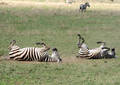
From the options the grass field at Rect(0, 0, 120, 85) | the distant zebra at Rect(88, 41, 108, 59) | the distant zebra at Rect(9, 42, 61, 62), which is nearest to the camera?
the grass field at Rect(0, 0, 120, 85)

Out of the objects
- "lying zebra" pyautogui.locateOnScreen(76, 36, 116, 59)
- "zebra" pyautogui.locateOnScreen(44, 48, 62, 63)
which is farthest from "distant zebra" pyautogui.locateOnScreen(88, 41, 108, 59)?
"zebra" pyautogui.locateOnScreen(44, 48, 62, 63)

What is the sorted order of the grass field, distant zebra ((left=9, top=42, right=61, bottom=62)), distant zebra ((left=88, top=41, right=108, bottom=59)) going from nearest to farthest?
the grass field, distant zebra ((left=9, top=42, right=61, bottom=62)), distant zebra ((left=88, top=41, right=108, bottom=59))

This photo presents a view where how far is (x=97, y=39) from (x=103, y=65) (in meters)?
5.28

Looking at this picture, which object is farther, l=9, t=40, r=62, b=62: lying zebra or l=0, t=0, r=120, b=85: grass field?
l=9, t=40, r=62, b=62: lying zebra

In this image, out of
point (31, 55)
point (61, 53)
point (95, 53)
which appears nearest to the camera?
point (31, 55)

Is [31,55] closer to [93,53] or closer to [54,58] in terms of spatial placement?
[54,58]

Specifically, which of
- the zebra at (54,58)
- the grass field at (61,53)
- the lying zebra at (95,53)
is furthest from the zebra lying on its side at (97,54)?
the zebra at (54,58)

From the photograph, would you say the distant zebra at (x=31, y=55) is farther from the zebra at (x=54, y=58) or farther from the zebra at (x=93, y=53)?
the zebra at (x=93, y=53)

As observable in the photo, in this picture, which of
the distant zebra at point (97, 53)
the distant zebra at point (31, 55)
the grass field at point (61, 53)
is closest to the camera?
the grass field at point (61, 53)

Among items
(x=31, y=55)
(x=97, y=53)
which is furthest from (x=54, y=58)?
(x=97, y=53)

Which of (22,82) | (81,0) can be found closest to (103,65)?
(22,82)

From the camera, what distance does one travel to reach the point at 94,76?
7434 millimetres

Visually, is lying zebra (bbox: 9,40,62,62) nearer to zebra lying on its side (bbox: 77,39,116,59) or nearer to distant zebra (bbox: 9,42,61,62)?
distant zebra (bbox: 9,42,61,62)

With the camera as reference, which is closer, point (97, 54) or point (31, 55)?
point (31, 55)
